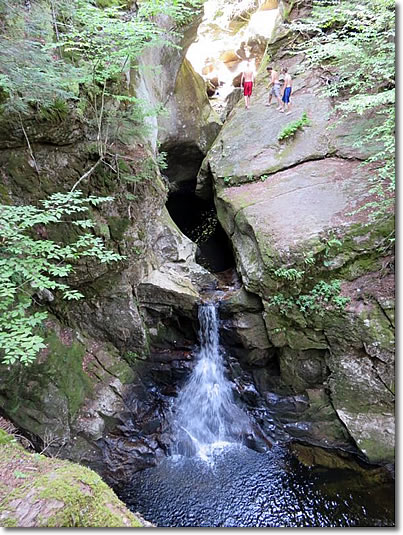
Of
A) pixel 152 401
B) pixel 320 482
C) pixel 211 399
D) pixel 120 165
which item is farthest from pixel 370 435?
pixel 120 165

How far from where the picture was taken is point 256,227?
8.24 m

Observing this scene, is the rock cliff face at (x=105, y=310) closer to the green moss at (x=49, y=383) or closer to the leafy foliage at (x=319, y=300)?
the green moss at (x=49, y=383)

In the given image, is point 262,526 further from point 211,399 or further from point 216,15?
point 216,15

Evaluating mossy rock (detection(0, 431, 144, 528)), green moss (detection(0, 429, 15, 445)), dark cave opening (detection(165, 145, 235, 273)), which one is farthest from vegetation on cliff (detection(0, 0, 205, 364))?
dark cave opening (detection(165, 145, 235, 273))

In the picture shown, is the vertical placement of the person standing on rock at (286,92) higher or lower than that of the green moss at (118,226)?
higher

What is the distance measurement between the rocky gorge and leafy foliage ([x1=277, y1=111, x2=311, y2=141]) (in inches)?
8.4

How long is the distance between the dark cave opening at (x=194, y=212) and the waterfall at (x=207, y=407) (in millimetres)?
3727

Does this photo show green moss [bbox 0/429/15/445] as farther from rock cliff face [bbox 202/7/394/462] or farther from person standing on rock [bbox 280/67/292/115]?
person standing on rock [bbox 280/67/292/115]

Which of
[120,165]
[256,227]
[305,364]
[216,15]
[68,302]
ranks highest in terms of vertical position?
[216,15]

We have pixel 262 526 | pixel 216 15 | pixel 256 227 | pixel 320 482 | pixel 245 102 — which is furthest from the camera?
pixel 216 15

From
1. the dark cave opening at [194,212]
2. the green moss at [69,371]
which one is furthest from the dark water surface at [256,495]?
the dark cave opening at [194,212]

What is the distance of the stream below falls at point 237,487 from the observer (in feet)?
19.0

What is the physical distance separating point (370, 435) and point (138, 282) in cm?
634

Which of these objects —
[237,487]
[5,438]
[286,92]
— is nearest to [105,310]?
[5,438]
